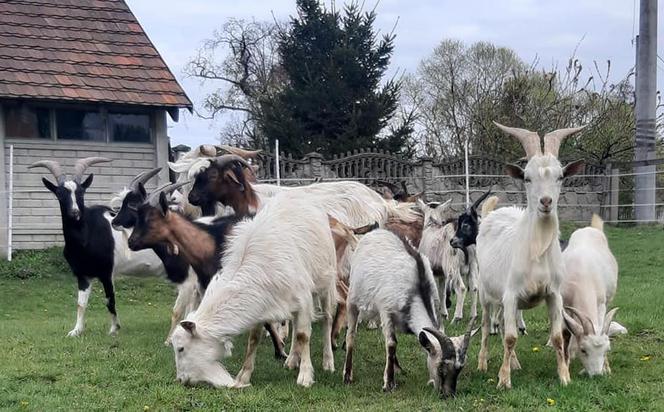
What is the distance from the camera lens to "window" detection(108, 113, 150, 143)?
1648cm

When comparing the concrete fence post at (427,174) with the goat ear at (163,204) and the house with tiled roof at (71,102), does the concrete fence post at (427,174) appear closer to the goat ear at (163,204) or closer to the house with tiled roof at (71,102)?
the house with tiled roof at (71,102)

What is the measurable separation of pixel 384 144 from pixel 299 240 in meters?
14.5

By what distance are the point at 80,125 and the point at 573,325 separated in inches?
503

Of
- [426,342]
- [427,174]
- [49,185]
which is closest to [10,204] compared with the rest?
[49,185]

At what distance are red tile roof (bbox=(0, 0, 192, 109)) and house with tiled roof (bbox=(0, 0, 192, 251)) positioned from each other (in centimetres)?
2

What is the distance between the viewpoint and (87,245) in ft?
31.9

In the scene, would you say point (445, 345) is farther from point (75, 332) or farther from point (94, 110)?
point (94, 110)

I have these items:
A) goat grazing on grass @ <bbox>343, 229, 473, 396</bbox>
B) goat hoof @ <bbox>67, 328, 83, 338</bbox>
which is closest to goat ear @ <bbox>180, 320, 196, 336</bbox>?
goat grazing on grass @ <bbox>343, 229, 473, 396</bbox>

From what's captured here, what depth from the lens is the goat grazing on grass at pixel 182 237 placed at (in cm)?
772

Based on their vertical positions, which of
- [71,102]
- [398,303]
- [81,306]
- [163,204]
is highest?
[71,102]

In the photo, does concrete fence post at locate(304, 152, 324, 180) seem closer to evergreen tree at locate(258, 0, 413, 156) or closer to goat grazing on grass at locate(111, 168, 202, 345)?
evergreen tree at locate(258, 0, 413, 156)

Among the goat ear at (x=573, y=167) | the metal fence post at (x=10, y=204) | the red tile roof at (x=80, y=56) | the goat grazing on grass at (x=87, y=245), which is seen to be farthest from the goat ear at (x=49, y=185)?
the goat ear at (x=573, y=167)

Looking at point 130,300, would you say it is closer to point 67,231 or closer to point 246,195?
point 67,231

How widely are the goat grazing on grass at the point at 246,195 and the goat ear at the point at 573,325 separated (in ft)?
10.3
